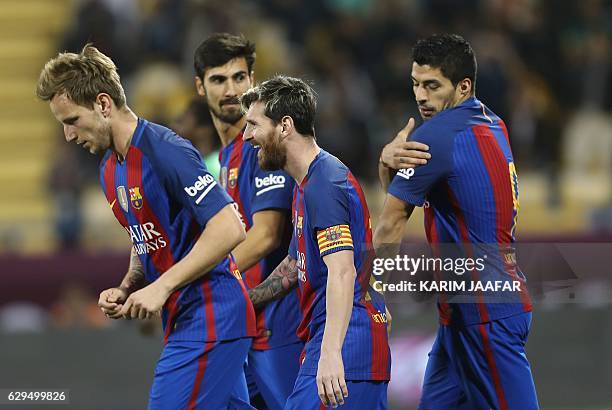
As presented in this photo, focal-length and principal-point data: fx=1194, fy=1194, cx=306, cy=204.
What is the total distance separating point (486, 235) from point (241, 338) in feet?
4.17

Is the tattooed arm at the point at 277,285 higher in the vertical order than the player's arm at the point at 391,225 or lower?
lower

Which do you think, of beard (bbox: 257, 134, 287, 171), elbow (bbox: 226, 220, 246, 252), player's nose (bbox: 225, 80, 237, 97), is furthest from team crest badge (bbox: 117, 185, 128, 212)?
player's nose (bbox: 225, 80, 237, 97)

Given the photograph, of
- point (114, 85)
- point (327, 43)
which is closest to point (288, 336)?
point (114, 85)

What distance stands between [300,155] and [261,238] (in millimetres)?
936

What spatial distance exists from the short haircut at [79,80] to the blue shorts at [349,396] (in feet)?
5.00

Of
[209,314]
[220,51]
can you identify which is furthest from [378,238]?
[220,51]

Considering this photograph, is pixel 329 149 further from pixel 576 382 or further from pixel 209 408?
pixel 209 408

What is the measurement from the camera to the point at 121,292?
5461mm

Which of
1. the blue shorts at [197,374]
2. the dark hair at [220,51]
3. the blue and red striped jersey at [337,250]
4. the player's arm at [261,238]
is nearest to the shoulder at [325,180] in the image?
the blue and red striped jersey at [337,250]

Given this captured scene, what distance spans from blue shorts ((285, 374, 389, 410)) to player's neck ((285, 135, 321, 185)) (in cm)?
91

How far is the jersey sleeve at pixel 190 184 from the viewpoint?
5312 millimetres

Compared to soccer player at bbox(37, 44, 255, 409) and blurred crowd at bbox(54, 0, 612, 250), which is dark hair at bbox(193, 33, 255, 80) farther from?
blurred crowd at bbox(54, 0, 612, 250)

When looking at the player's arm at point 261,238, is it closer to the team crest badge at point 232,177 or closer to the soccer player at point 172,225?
the team crest badge at point 232,177

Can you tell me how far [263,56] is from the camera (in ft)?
49.9
